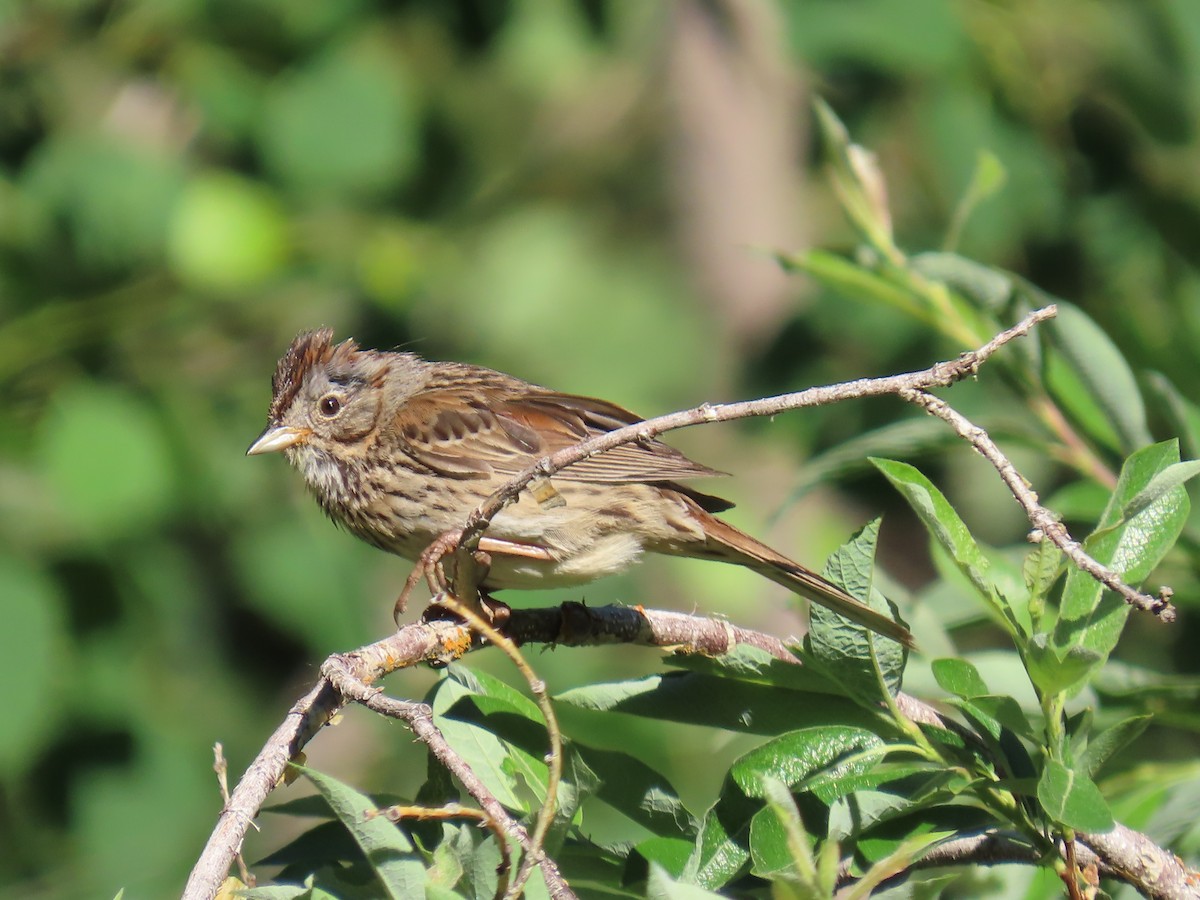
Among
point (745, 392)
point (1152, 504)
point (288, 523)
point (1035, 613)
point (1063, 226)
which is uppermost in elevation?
point (1152, 504)

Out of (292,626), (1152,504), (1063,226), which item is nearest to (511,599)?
(292,626)

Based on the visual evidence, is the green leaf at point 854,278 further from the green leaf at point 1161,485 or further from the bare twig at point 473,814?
the bare twig at point 473,814

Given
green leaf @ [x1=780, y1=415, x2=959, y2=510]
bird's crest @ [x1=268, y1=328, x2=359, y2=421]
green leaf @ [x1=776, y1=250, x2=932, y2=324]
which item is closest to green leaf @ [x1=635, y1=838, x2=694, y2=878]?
green leaf @ [x1=780, y1=415, x2=959, y2=510]

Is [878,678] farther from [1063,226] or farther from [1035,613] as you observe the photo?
[1063,226]

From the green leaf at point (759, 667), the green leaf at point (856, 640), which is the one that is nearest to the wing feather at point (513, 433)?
the green leaf at point (759, 667)

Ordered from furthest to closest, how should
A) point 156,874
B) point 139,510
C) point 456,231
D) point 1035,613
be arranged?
point 456,231 → point 139,510 → point 156,874 → point 1035,613

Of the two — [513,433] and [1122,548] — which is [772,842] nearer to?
[1122,548]

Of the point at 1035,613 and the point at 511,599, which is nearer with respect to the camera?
the point at 1035,613
